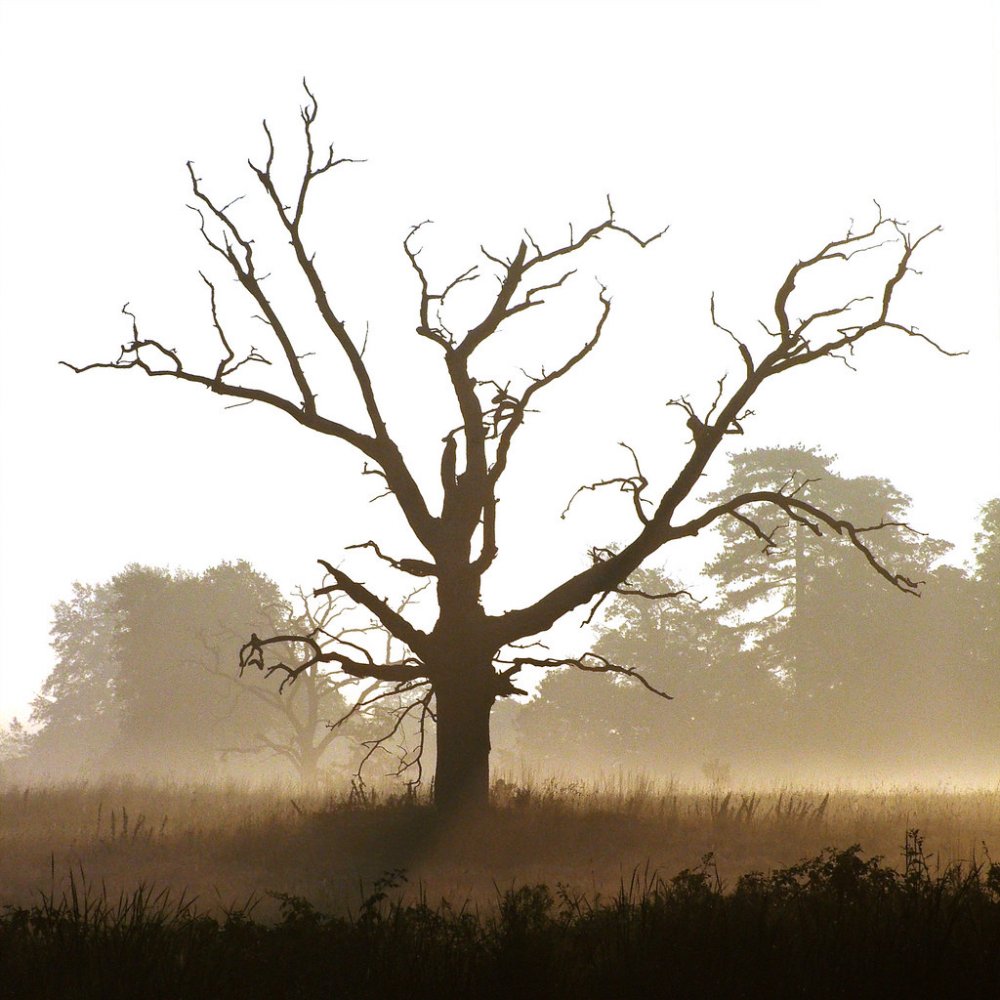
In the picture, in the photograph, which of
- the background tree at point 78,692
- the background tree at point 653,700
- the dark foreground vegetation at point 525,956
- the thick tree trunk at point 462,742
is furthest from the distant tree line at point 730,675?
the dark foreground vegetation at point 525,956

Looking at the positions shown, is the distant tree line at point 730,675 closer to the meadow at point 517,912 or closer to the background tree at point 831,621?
the background tree at point 831,621

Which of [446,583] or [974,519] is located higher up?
[974,519]

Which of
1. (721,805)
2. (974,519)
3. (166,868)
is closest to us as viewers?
(166,868)

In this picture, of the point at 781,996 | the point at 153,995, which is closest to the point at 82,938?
the point at 153,995

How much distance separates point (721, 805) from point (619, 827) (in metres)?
1.65

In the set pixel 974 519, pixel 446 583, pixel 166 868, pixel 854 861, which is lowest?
pixel 166 868

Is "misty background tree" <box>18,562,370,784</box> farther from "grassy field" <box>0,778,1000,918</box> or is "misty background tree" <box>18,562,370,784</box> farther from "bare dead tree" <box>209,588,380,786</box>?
"grassy field" <box>0,778,1000,918</box>

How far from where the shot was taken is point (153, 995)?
484cm

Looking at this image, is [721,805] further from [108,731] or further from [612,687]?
[108,731]

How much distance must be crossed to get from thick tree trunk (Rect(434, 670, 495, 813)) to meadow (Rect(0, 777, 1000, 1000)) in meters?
0.59

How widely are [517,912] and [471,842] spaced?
609cm

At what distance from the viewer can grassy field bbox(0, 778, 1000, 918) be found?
1072 cm

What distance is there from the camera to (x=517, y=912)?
6398 millimetres

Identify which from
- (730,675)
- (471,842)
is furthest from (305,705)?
(471,842)
